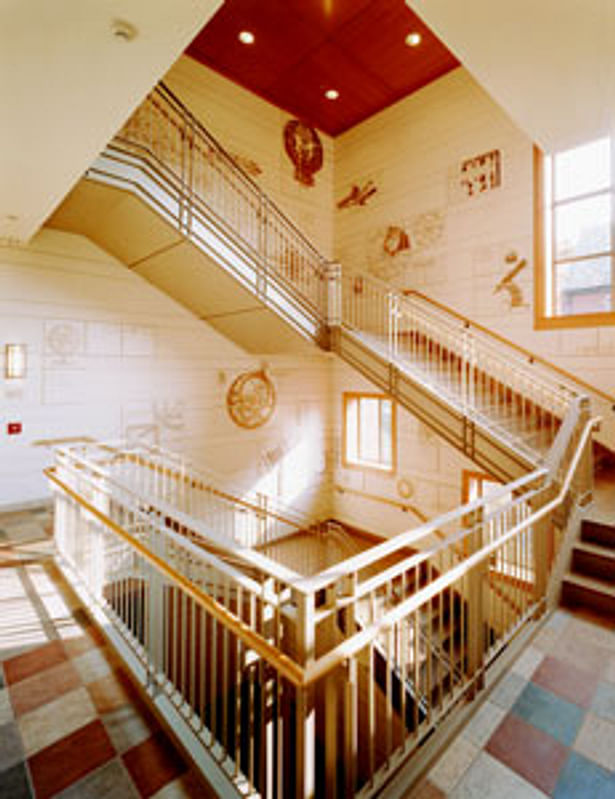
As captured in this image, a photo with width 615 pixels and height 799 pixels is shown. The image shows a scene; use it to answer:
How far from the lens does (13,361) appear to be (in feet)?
16.8

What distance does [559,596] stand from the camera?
3340 mm

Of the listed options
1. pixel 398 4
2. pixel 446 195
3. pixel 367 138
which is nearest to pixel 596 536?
pixel 446 195

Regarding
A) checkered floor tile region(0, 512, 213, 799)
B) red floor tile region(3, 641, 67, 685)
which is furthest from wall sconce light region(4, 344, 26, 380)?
red floor tile region(3, 641, 67, 685)

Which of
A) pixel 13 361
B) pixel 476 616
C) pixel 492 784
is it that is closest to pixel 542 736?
pixel 492 784

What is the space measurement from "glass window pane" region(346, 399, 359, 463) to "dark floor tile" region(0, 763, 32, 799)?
716cm

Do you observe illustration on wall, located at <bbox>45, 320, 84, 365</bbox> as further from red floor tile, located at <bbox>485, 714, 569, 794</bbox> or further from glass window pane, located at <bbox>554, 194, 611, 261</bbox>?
glass window pane, located at <bbox>554, 194, 611, 261</bbox>

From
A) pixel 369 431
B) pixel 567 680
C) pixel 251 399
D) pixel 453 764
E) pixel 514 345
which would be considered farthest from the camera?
pixel 369 431

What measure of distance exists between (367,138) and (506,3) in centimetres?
713

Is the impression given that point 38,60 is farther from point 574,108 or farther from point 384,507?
point 384,507

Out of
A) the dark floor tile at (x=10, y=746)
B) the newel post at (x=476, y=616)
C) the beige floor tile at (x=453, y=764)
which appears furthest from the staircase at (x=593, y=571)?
the dark floor tile at (x=10, y=746)

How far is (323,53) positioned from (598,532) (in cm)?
752

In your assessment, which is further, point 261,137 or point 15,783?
point 261,137

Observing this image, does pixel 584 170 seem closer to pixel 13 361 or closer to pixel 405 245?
pixel 405 245

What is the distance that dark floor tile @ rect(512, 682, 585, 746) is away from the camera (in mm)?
2143
